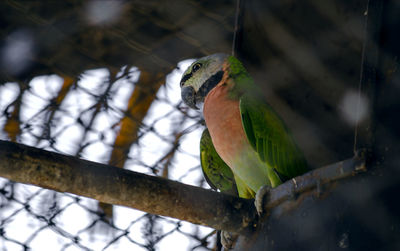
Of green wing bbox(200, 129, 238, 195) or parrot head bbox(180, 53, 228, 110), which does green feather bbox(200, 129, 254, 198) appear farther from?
parrot head bbox(180, 53, 228, 110)

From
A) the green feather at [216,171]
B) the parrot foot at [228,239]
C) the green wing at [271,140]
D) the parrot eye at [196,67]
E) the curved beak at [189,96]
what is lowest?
the parrot foot at [228,239]

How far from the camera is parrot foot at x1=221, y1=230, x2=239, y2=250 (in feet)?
3.80

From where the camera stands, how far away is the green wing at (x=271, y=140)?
1266 millimetres

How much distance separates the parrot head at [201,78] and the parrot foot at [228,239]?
449 mm

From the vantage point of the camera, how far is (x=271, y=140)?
129cm

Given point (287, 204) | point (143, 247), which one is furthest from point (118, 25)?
point (287, 204)

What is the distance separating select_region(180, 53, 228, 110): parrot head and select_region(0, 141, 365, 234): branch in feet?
1.64

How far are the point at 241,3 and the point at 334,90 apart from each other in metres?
0.39

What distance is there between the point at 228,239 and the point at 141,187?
0.30m

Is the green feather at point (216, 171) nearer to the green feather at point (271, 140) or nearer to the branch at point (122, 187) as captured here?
the green feather at point (271, 140)

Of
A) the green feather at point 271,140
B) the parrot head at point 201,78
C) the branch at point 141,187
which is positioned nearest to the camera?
the branch at point 141,187

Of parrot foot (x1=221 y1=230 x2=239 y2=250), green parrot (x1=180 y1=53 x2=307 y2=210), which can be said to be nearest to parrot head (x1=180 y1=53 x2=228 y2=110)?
green parrot (x1=180 y1=53 x2=307 y2=210)

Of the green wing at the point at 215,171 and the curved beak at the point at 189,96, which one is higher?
the curved beak at the point at 189,96

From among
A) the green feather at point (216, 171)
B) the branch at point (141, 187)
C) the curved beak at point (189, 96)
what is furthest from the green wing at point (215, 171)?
the branch at point (141, 187)
